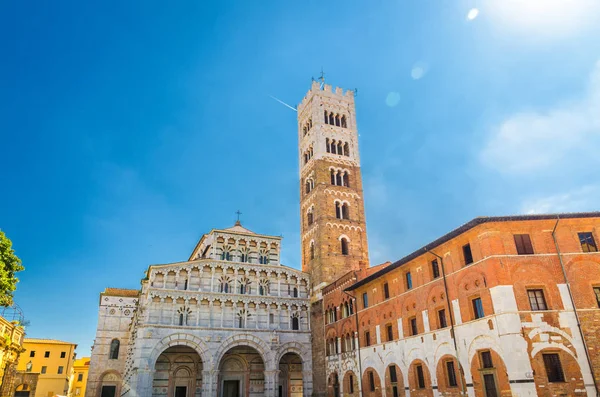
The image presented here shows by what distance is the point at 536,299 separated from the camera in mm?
21750

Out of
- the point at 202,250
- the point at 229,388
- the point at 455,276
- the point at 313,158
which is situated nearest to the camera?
the point at 455,276

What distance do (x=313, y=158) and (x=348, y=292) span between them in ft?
65.8

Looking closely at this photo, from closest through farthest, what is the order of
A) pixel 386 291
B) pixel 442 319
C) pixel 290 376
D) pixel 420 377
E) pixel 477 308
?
pixel 477 308
pixel 442 319
pixel 420 377
pixel 386 291
pixel 290 376

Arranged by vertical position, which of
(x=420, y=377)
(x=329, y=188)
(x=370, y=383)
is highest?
(x=329, y=188)

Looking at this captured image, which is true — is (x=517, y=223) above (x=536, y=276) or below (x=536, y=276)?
above

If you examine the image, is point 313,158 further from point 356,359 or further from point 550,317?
point 550,317

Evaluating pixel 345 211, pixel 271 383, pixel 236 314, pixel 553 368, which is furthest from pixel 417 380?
pixel 345 211

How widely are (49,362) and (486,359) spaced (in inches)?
2479

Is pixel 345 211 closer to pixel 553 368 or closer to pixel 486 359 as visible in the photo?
pixel 486 359

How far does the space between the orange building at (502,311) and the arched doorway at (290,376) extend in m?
14.0

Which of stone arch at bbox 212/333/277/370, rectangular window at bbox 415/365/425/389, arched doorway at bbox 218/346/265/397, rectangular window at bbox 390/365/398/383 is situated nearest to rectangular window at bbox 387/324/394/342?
rectangular window at bbox 390/365/398/383

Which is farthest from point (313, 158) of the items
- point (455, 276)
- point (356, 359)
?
point (455, 276)

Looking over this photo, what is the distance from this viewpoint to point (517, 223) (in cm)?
2325

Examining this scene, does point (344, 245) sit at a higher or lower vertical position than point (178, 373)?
higher
